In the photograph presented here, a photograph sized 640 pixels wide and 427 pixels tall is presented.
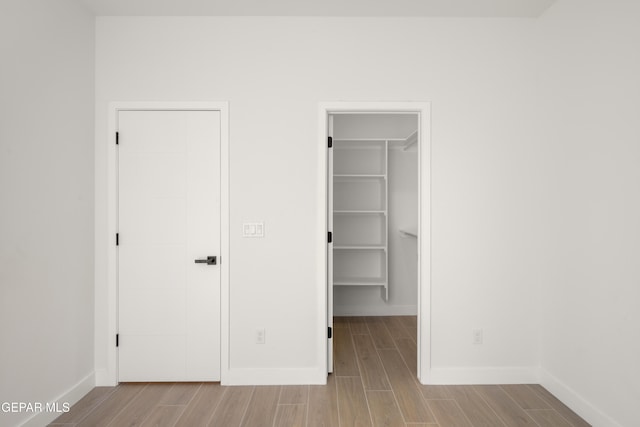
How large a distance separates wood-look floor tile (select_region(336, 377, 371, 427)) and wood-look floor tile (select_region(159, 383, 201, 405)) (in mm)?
1077

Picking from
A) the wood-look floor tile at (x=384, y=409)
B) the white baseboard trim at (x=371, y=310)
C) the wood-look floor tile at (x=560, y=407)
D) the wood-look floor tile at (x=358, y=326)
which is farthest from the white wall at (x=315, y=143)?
the white baseboard trim at (x=371, y=310)

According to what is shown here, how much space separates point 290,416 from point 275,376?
1.52 ft

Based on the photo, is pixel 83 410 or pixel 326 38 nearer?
pixel 83 410

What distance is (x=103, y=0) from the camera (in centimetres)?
249

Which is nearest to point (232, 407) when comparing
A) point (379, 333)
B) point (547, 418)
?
point (379, 333)

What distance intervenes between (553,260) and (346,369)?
183 cm

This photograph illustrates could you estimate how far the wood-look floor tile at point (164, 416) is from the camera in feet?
7.17

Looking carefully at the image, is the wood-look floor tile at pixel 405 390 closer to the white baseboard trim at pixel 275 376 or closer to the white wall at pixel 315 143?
the white wall at pixel 315 143

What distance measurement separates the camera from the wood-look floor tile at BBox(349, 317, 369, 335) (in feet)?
12.6

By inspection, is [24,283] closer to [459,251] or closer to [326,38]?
[326,38]

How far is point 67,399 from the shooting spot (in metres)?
2.38

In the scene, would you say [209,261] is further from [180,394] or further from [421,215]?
[421,215]

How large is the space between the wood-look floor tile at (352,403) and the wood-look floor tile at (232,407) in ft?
2.15

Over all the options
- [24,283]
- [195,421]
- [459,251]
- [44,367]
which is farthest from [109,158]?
[459,251]
